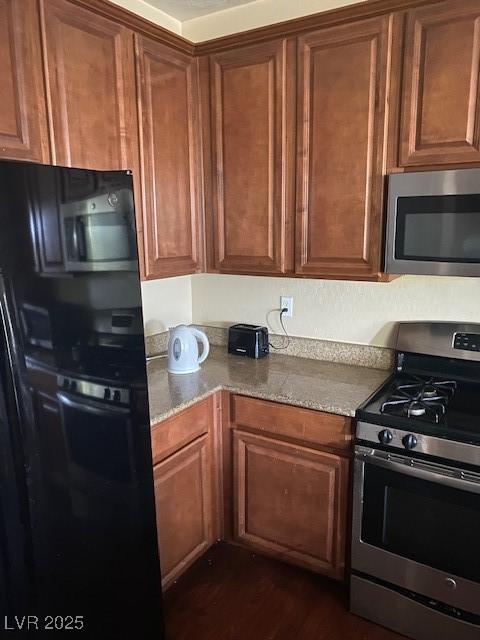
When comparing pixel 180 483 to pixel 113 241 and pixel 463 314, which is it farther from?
pixel 463 314

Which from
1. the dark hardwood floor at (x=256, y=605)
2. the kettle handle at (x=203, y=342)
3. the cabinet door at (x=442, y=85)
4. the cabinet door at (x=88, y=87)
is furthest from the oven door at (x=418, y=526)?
the cabinet door at (x=88, y=87)

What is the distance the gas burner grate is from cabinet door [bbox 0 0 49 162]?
1.56 m

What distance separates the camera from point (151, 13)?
2.32m

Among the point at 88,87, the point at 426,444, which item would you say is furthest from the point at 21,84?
the point at 426,444

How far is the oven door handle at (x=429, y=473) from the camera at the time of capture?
163cm

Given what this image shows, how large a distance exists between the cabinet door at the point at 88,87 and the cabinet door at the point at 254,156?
47cm

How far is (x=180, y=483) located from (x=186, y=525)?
0.22 m

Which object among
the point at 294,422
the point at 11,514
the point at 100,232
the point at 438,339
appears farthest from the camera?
the point at 438,339

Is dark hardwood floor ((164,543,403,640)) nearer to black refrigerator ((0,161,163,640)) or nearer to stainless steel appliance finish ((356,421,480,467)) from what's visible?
black refrigerator ((0,161,163,640))

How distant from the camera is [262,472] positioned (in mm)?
2154

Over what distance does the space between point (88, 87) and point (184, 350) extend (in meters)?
1.15

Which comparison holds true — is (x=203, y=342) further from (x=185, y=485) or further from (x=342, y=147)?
(x=342, y=147)

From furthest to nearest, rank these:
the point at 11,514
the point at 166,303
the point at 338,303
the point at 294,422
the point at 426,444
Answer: the point at 166,303 < the point at 338,303 < the point at 294,422 < the point at 426,444 < the point at 11,514

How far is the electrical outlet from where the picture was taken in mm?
2549
